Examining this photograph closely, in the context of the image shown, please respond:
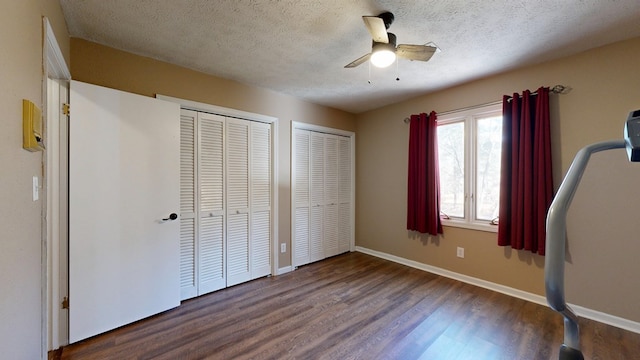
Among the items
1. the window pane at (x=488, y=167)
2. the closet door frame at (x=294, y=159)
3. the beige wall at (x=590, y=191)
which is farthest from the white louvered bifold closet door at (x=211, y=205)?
the window pane at (x=488, y=167)

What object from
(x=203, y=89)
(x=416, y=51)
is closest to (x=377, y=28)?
(x=416, y=51)

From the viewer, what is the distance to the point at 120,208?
2.09 metres

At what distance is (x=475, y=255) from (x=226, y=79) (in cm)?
361

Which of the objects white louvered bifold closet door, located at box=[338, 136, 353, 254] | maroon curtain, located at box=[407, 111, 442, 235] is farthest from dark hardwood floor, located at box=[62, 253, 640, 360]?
white louvered bifold closet door, located at box=[338, 136, 353, 254]

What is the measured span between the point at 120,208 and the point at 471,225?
12.1 feet

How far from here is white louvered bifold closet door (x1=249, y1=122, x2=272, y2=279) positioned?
3102 mm

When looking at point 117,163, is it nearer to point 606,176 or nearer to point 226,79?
point 226,79

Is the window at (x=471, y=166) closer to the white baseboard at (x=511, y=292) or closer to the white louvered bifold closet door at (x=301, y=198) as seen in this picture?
the white baseboard at (x=511, y=292)

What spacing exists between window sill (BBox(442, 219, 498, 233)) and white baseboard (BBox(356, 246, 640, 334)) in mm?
602

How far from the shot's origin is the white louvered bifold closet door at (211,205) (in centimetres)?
270

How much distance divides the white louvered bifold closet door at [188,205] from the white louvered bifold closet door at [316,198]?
1.64 m

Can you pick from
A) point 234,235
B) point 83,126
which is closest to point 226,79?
point 83,126

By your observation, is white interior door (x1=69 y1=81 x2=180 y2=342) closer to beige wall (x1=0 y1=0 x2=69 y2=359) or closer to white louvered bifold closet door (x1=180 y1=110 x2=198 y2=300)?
white louvered bifold closet door (x1=180 y1=110 x2=198 y2=300)

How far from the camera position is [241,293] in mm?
2771
